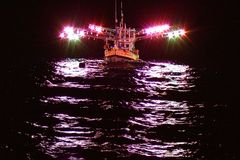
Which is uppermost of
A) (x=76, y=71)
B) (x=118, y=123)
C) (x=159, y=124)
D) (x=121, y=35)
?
(x=121, y=35)

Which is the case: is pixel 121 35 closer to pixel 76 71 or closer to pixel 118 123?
pixel 76 71

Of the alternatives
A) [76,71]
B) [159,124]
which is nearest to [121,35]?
[76,71]

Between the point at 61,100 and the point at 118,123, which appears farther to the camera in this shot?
the point at 61,100

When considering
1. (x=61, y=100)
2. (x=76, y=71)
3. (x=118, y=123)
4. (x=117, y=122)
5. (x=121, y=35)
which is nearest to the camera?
(x=118, y=123)

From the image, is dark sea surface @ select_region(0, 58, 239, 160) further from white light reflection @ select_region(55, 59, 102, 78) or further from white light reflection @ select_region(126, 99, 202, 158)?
white light reflection @ select_region(55, 59, 102, 78)

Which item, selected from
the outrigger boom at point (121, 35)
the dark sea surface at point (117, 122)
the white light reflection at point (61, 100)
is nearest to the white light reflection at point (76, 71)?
the outrigger boom at point (121, 35)

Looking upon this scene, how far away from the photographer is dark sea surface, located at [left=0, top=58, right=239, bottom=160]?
2028 cm

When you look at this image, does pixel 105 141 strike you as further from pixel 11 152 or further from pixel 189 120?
pixel 189 120

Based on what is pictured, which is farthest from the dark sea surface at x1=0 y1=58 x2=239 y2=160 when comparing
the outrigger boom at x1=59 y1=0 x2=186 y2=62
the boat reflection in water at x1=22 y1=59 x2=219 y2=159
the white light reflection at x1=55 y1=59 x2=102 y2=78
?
the outrigger boom at x1=59 y1=0 x2=186 y2=62

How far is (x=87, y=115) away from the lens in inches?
1139

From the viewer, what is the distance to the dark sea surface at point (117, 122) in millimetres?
20281

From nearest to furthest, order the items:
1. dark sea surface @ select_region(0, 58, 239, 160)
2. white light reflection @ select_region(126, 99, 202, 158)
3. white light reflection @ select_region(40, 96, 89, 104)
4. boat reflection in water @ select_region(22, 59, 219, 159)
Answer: dark sea surface @ select_region(0, 58, 239, 160) → white light reflection @ select_region(126, 99, 202, 158) → boat reflection in water @ select_region(22, 59, 219, 159) → white light reflection @ select_region(40, 96, 89, 104)

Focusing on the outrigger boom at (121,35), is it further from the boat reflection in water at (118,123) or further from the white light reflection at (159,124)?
the white light reflection at (159,124)

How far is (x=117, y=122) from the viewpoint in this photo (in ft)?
87.6
